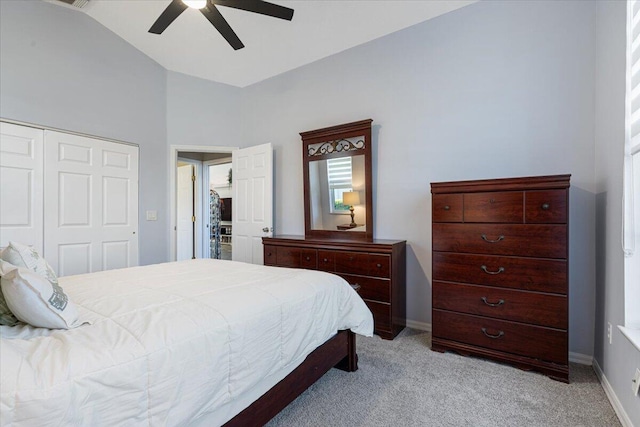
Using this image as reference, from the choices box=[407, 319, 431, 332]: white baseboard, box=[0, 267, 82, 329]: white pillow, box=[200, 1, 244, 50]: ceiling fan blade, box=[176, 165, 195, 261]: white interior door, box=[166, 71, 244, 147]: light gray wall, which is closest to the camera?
box=[0, 267, 82, 329]: white pillow

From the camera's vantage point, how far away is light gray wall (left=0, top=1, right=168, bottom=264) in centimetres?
289

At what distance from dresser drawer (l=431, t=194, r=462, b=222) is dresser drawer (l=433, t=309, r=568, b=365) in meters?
0.76

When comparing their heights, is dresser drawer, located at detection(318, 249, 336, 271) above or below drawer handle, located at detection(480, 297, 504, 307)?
above

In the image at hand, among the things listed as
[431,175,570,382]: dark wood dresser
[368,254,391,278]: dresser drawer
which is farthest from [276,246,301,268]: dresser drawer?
[431,175,570,382]: dark wood dresser

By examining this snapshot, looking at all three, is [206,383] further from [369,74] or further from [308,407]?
[369,74]

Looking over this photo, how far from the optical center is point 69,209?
3.25 meters

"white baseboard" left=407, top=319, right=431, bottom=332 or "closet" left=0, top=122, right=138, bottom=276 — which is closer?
"closet" left=0, top=122, right=138, bottom=276

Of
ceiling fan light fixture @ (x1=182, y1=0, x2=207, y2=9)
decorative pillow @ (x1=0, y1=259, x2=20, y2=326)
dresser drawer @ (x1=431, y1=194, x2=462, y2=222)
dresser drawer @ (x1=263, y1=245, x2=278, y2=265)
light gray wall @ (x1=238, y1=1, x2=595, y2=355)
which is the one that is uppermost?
ceiling fan light fixture @ (x1=182, y1=0, x2=207, y2=9)

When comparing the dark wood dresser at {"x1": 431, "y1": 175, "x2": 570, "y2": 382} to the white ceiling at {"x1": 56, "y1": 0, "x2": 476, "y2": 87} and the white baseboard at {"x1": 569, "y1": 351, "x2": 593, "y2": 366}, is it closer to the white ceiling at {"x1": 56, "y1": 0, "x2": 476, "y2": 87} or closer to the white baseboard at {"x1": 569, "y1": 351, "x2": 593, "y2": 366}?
the white baseboard at {"x1": 569, "y1": 351, "x2": 593, "y2": 366}

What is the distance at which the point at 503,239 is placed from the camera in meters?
2.25

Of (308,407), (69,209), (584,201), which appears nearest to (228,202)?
(69,209)

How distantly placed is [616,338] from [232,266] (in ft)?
8.14

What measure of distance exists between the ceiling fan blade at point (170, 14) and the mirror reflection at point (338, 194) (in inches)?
76.4

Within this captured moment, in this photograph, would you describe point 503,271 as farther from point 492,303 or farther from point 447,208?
point 447,208
